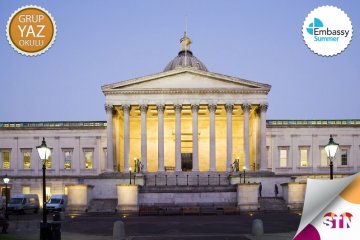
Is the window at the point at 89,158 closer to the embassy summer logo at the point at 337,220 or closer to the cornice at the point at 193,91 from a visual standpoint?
the cornice at the point at 193,91

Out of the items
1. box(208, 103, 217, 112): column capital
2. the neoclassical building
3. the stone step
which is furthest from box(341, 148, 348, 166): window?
box(208, 103, 217, 112): column capital

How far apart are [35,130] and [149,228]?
53603mm

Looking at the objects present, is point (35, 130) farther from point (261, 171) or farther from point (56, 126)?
point (261, 171)

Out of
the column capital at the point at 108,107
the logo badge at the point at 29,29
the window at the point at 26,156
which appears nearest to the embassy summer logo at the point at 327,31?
the logo badge at the point at 29,29

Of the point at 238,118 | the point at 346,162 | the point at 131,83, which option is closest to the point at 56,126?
the point at 131,83

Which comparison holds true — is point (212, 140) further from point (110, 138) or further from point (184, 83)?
point (110, 138)

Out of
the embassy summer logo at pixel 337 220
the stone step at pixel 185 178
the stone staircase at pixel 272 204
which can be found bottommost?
the stone staircase at pixel 272 204

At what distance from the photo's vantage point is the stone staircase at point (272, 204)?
170 feet

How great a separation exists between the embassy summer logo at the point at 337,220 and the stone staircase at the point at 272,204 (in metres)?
49.4

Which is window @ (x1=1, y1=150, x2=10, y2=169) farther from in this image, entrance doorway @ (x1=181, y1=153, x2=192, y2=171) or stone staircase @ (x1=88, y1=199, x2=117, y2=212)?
stone staircase @ (x1=88, y1=199, x2=117, y2=212)

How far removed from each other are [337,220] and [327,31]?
21.8 m

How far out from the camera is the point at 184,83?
68000 millimetres

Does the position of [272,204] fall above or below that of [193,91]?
below

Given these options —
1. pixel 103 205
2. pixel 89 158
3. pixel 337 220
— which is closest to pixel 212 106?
pixel 103 205
